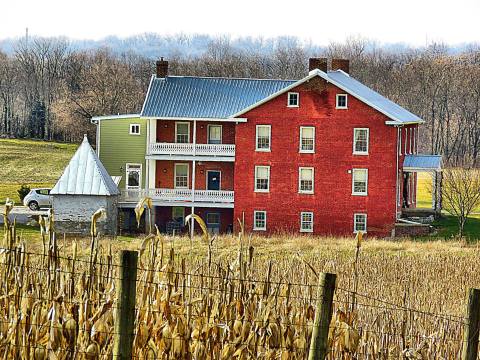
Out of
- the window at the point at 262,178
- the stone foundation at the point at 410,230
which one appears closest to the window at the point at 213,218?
the window at the point at 262,178

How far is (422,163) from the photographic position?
53.8 metres

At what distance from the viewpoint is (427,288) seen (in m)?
27.6

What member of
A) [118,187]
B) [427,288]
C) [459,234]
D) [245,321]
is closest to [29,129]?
[118,187]

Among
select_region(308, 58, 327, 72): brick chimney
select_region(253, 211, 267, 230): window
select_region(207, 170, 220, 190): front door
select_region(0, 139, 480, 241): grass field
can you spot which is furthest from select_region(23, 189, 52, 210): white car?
select_region(308, 58, 327, 72): brick chimney

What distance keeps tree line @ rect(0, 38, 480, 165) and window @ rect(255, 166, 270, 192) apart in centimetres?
3627

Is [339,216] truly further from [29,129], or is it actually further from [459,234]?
[29,129]

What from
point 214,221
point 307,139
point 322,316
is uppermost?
point 307,139

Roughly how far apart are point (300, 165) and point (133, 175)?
27.6ft

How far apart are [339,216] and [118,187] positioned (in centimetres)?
1031

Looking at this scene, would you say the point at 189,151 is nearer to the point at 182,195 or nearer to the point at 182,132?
the point at 182,132

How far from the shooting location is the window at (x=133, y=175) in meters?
53.9

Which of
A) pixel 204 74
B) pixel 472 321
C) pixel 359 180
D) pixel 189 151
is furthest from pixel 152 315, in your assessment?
pixel 204 74

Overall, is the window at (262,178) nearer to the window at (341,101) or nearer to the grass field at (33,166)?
the window at (341,101)

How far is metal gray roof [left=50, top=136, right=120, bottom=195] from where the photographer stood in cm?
4962
